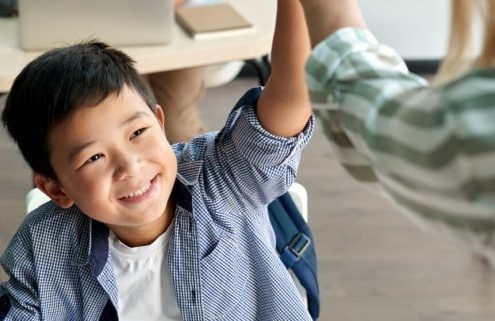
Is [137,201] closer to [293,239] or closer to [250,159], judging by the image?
[250,159]

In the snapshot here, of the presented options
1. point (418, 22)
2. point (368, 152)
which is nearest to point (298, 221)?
point (368, 152)

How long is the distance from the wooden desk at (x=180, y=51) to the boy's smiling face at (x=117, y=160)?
1.18 feet

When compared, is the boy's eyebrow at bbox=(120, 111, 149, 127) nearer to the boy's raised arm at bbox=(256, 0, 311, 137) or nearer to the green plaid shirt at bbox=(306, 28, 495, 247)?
the boy's raised arm at bbox=(256, 0, 311, 137)

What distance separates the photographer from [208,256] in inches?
47.5

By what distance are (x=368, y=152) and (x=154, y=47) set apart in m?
0.91

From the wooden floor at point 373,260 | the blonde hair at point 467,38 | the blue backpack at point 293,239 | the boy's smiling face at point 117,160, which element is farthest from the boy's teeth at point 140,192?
the wooden floor at point 373,260

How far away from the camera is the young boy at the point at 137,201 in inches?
45.1

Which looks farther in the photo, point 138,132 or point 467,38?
point 138,132

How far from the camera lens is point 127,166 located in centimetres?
114

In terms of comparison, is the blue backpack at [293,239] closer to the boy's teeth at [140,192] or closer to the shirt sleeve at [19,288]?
the boy's teeth at [140,192]

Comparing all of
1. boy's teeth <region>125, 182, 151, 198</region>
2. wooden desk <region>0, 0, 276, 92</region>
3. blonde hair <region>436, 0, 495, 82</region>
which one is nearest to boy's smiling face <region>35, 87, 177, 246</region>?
boy's teeth <region>125, 182, 151, 198</region>

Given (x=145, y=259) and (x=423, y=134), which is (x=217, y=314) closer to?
(x=145, y=259)

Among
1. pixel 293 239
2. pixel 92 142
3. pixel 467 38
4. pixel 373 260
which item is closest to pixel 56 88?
pixel 92 142

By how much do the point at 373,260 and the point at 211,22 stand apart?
109 cm
